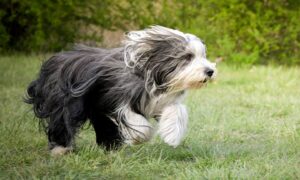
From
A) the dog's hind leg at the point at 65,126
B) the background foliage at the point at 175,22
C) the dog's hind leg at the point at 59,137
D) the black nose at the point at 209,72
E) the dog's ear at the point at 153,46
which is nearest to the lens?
the black nose at the point at 209,72

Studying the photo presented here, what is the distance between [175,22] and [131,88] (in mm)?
7820

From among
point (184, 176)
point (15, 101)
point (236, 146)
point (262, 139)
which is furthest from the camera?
point (15, 101)

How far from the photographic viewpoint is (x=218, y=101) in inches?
315

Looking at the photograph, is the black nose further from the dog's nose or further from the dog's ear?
the dog's ear

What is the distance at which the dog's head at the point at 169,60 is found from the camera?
459cm

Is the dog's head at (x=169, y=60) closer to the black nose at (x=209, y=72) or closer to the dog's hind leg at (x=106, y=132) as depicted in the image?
the black nose at (x=209, y=72)

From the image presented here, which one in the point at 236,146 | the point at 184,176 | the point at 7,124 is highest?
the point at 184,176

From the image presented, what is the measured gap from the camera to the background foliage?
39.0 feet

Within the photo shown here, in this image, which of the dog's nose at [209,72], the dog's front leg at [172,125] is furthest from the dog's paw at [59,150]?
the dog's nose at [209,72]

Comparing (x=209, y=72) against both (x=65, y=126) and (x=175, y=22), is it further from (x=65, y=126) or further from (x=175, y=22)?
(x=175, y=22)

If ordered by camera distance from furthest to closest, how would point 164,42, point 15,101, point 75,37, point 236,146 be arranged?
point 75,37 → point 15,101 → point 236,146 → point 164,42

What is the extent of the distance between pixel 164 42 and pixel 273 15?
7487mm

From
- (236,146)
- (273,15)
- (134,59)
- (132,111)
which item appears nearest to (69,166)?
(132,111)

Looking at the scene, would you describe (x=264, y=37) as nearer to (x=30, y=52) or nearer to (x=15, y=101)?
(x=30, y=52)
